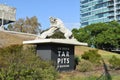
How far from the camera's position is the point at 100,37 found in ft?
257

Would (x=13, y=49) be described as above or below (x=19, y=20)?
below

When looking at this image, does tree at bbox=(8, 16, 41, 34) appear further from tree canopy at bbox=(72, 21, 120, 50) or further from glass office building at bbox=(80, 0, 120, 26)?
glass office building at bbox=(80, 0, 120, 26)

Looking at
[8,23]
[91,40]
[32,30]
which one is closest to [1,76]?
[32,30]

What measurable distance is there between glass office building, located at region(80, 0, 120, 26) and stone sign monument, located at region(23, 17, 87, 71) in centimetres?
9094

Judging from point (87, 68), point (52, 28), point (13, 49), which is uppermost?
point (52, 28)

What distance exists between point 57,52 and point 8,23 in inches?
2151

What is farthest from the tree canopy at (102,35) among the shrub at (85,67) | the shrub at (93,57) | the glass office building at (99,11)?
the shrub at (85,67)

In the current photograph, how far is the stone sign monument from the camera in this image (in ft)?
67.7

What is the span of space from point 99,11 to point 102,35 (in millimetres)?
40918

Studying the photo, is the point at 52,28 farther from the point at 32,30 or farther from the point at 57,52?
the point at 32,30

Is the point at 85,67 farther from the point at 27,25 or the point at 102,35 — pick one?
the point at 102,35

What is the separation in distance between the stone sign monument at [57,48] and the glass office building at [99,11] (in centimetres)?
9094

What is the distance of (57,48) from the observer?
69.1 ft

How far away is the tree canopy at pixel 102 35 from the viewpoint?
76875 millimetres
